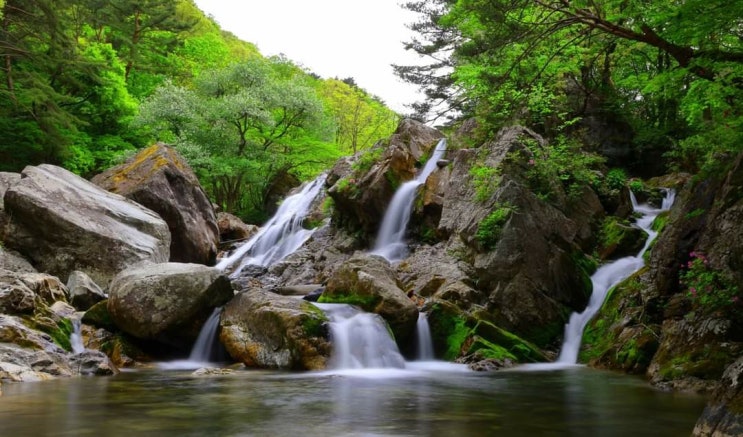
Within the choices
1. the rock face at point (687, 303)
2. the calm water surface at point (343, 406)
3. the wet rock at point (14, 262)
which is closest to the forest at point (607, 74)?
the rock face at point (687, 303)

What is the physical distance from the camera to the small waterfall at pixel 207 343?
442 inches

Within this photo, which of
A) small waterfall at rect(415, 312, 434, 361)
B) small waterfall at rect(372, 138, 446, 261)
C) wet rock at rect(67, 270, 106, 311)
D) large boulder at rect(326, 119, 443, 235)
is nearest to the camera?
small waterfall at rect(415, 312, 434, 361)

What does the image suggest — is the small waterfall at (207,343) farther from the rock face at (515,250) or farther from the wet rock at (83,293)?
the rock face at (515,250)

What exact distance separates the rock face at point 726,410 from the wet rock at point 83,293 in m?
11.9

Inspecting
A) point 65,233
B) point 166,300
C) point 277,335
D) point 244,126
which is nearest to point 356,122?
point 244,126

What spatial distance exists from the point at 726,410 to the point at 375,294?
7494mm

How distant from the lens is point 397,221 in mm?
17516

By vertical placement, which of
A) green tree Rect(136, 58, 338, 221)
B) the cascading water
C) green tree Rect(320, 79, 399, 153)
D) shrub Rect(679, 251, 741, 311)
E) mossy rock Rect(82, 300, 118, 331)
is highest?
green tree Rect(320, 79, 399, 153)

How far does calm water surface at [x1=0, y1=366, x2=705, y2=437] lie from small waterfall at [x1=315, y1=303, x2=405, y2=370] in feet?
2.75

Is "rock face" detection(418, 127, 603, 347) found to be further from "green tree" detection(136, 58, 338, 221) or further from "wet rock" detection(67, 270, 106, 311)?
"green tree" detection(136, 58, 338, 221)

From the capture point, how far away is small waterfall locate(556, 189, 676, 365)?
11809 mm

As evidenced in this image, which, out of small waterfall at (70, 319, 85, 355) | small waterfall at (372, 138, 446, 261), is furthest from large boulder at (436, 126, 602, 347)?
small waterfall at (70, 319, 85, 355)

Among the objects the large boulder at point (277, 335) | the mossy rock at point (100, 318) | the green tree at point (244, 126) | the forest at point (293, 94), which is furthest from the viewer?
the green tree at point (244, 126)

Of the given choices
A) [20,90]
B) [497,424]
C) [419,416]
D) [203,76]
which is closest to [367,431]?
[419,416]
